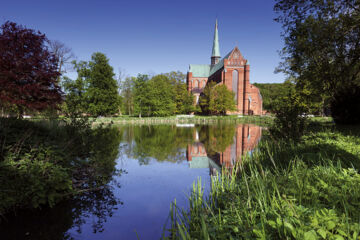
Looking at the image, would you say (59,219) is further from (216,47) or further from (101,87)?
(216,47)

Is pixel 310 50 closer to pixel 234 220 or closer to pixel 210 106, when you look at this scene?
pixel 234 220

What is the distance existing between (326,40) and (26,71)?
45.0 ft

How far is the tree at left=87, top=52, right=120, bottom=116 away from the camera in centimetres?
3484

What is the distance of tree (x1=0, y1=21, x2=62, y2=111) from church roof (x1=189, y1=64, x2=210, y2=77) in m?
63.1

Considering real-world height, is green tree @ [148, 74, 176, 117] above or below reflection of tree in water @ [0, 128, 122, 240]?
above

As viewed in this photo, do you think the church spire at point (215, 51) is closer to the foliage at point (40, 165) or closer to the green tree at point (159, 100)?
the green tree at point (159, 100)

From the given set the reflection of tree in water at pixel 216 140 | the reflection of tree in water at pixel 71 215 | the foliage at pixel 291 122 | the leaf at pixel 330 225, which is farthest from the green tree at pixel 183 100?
the leaf at pixel 330 225

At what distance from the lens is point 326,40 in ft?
33.4

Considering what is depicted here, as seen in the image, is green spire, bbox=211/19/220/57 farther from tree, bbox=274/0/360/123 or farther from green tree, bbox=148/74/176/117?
tree, bbox=274/0/360/123

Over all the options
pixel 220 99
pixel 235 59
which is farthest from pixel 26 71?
pixel 235 59

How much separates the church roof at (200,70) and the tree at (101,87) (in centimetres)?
3724

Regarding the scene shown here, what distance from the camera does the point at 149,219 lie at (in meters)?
4.07

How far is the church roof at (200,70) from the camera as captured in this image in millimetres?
68812

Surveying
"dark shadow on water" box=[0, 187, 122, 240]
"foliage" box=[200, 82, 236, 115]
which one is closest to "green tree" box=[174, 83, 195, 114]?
"foliage" box=[200, 82, 236, 115]
